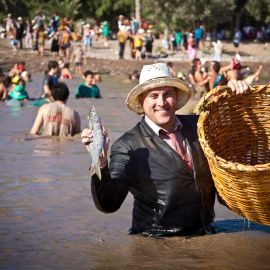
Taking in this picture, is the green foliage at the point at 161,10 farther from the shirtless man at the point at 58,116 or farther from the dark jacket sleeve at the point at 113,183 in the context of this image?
the dark jacket sleeve at the point at 113,183

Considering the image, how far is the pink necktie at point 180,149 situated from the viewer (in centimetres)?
541

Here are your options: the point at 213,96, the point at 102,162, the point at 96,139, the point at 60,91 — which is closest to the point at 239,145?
the point at 213,96

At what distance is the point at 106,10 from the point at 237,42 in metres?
14.8

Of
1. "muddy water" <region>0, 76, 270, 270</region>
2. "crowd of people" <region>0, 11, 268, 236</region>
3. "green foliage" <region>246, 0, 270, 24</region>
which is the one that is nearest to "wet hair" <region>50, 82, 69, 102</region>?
"muddy water" <region>0, 76, 270, 270</region>

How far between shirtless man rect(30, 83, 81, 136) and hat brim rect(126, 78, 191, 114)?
696cm

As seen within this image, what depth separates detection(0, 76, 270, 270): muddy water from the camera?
5.45 metres

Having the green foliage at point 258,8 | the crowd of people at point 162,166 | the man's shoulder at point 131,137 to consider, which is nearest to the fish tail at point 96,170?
the crowd of people at point 162,166

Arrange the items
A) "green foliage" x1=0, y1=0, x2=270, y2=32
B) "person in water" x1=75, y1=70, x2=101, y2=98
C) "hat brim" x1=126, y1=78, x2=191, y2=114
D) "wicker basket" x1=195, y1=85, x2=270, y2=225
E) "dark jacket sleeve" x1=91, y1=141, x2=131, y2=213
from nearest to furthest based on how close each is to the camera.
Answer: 1. "wicker basket" x1=195, y1=85, x2=270, y2=225
2. "dark jacket sleeve" x1=91, y1=141, x2=131, y2=213
3. "hat brim" x1=126, y1=78, x2=191, y2=114
4. "person in water" x1=75, y1=70, x2=101, y2=98
5. "green foliage" x1=0, y1=0, x2=270, y2=32

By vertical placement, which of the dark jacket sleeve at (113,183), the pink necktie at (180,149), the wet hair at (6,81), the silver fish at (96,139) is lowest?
the wet hair at (6,81)

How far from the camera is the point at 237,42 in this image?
45688mm

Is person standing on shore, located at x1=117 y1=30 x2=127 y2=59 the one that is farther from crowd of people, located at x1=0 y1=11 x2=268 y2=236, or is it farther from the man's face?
the man's face

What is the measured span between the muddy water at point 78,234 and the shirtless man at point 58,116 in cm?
155

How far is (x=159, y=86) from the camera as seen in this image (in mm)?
5316

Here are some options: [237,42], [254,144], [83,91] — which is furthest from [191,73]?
[237,42]
